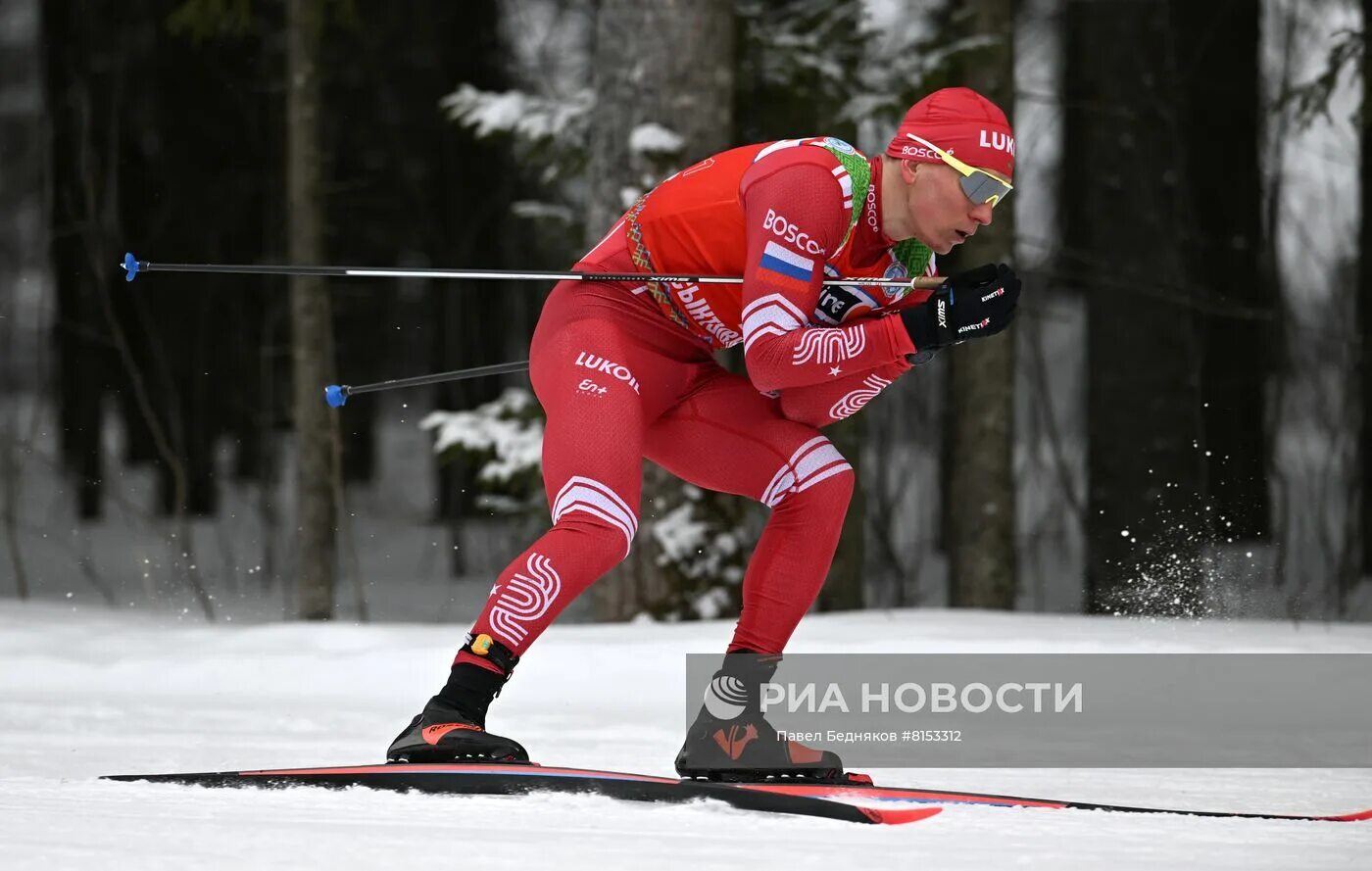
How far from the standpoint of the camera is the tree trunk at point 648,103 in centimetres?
639

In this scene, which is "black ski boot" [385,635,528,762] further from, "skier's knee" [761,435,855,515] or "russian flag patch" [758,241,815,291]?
"russian flag patch" [758,241,815,291]

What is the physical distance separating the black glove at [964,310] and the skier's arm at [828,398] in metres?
0.30

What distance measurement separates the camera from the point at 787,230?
2957 millimetres

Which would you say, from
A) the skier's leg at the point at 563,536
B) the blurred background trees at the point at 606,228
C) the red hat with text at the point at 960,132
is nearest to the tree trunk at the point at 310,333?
the blurred background trees at the point at 606,228

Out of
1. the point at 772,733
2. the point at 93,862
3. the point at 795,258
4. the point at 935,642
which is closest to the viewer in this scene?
the point at 93,862

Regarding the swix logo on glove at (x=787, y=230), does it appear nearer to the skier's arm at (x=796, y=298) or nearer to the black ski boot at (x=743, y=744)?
the skier's arm at (x=796, y=298)

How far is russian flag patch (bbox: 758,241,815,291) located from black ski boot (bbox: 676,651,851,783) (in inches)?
34.1

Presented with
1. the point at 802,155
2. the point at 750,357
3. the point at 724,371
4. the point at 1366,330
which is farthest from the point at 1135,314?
the point at 750,357

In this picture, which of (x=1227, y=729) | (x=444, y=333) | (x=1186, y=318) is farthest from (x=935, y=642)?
(x=444, y=333)

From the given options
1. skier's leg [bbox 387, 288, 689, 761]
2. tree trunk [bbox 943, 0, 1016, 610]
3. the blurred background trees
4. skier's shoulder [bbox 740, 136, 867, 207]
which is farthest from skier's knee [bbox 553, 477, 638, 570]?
tree trunk [bbox 943, 0, 1016, 610]

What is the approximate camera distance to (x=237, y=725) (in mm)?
4410

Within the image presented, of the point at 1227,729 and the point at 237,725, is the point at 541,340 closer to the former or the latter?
the point at 237,725

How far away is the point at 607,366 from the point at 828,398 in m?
0.51

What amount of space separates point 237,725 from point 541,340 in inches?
71.5
